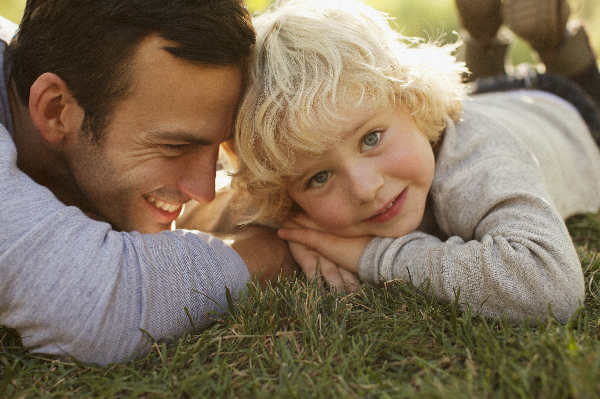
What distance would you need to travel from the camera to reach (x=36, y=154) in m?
2.15

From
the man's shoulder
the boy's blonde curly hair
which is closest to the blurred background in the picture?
the man's shoulder

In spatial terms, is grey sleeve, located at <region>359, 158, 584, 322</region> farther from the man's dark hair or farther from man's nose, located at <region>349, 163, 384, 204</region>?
the man's dark hair

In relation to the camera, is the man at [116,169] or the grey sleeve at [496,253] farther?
the grey sleeve at [496,253]

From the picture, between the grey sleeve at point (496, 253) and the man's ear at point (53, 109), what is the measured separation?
137 centimetres

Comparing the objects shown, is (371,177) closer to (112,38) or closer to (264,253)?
(264,253)

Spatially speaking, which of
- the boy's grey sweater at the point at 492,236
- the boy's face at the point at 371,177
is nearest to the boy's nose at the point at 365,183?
the boy's face at the point at 371,177

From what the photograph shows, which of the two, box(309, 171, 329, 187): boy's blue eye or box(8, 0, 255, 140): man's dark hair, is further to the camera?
box(309, 171, 329, 187): boy's blue eye

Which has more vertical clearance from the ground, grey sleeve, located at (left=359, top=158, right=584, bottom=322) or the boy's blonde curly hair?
the boy's blonde curly hair

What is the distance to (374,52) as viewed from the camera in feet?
6.30

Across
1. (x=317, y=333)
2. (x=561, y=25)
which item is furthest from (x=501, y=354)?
(x=561, y=25)

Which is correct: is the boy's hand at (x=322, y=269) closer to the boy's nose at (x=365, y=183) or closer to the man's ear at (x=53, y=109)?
the boy's nose at (x=365, y=183)

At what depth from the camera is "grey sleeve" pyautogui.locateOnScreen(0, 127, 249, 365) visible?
4.39ft

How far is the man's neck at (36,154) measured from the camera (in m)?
2.11

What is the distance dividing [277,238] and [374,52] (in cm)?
95
